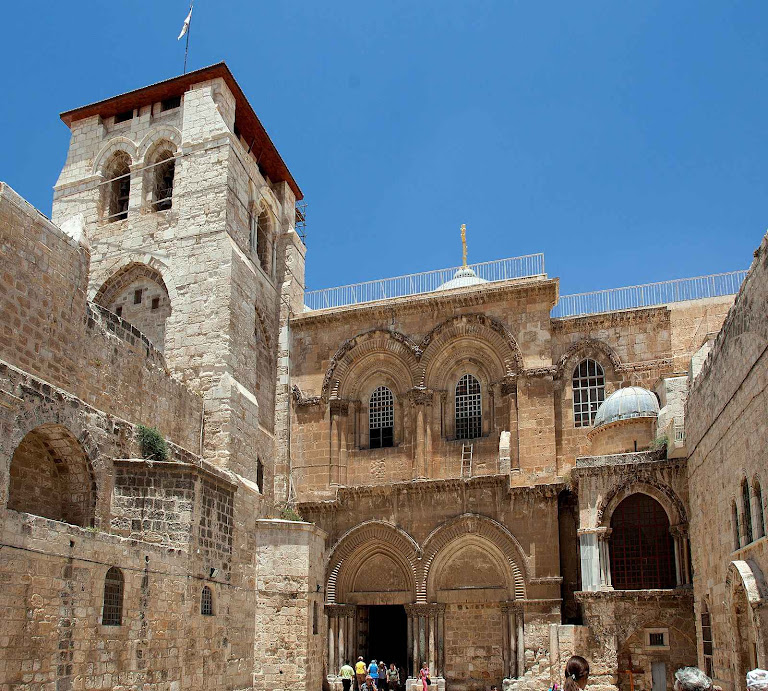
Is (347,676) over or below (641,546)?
below

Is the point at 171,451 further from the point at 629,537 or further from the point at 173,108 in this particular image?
the point at 173,108

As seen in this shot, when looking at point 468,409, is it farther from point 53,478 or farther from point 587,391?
point 53,478

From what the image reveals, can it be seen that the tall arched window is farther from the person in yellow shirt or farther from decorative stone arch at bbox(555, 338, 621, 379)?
the person in yellow shirt

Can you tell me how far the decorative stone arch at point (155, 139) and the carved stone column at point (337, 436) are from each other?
8391 mm

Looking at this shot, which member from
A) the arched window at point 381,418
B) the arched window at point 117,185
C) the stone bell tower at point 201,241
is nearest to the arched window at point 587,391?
the arched window at point 381,418

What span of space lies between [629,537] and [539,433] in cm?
358

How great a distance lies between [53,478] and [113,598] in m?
2.36

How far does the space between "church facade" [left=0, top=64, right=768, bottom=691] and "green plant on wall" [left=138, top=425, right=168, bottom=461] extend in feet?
0.14

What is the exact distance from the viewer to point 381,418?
79.6 feet

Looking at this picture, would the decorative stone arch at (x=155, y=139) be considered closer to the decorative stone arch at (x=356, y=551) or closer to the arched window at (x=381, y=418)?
the arched window at (x=381, y=418)

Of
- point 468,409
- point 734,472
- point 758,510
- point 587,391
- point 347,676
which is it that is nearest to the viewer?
point 758,510

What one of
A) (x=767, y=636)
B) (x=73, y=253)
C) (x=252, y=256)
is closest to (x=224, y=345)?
(x=252, y=256)

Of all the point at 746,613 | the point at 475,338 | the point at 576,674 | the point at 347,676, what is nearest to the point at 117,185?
the point at 475,338

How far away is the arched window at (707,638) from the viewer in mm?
15719
